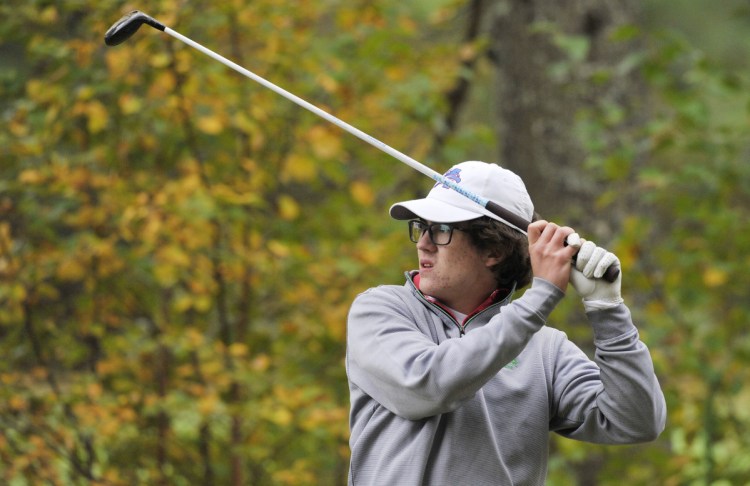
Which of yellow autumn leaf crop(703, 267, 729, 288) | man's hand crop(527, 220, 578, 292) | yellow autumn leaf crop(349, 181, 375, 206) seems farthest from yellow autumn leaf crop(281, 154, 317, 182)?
man's hand crop(527, 220, 578, 292)

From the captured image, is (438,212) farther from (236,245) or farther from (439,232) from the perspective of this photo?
(236,245)

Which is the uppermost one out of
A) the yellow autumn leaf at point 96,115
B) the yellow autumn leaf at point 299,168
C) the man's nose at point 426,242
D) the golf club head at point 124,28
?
the golf club head at point 124,28

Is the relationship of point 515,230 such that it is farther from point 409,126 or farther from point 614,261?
point 409,126

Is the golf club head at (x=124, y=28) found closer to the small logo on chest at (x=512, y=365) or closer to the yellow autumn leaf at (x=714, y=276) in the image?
the small logo on chest at (x=512, y=365)

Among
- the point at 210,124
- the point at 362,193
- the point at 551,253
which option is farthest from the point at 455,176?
the point at 362,193

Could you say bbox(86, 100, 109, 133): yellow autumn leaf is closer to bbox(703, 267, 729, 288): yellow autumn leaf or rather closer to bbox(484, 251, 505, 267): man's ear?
bbox(484, 251, 505, 267): man's ear

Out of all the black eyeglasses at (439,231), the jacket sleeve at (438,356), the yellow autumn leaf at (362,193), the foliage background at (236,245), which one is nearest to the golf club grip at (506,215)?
the black eyeglasses at (439,231)

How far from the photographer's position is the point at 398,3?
556cm

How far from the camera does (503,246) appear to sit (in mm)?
2426

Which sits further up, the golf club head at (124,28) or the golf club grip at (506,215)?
the golf club head at (124,28)

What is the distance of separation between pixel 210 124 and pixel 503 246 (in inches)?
90.2

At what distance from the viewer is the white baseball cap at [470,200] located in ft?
7.70

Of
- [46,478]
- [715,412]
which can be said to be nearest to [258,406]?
[46,478]

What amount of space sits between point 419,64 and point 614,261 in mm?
3617
